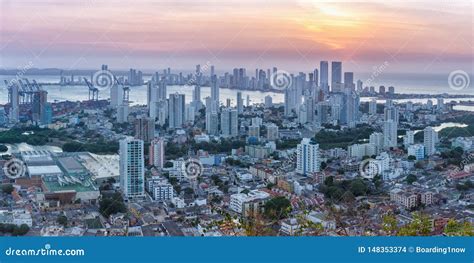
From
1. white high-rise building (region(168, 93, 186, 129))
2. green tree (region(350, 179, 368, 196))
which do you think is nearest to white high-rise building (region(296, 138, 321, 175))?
green tree (region(350, 179, 368, 196))

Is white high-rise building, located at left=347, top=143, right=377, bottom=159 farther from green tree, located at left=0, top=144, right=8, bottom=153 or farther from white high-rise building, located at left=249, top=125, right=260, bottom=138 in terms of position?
green tree, located at left=0, top=144, right=8, bottom=153

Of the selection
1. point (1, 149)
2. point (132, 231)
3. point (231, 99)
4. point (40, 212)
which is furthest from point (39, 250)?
point (231, 99)

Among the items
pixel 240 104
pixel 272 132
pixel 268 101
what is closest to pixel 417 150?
pixel 272 132

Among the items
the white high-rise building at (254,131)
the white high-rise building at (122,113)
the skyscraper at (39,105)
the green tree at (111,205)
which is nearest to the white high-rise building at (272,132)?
the white high-rise building at (254,131)

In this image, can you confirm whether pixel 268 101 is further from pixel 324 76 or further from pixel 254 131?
pixel 324 76

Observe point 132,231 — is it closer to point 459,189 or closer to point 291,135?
point 291,135

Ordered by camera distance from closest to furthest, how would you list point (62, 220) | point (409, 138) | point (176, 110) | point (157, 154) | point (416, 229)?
point (416, 229)
point (62, 220)
point (157, 154)
point (176, 110)
point (409, 138)
